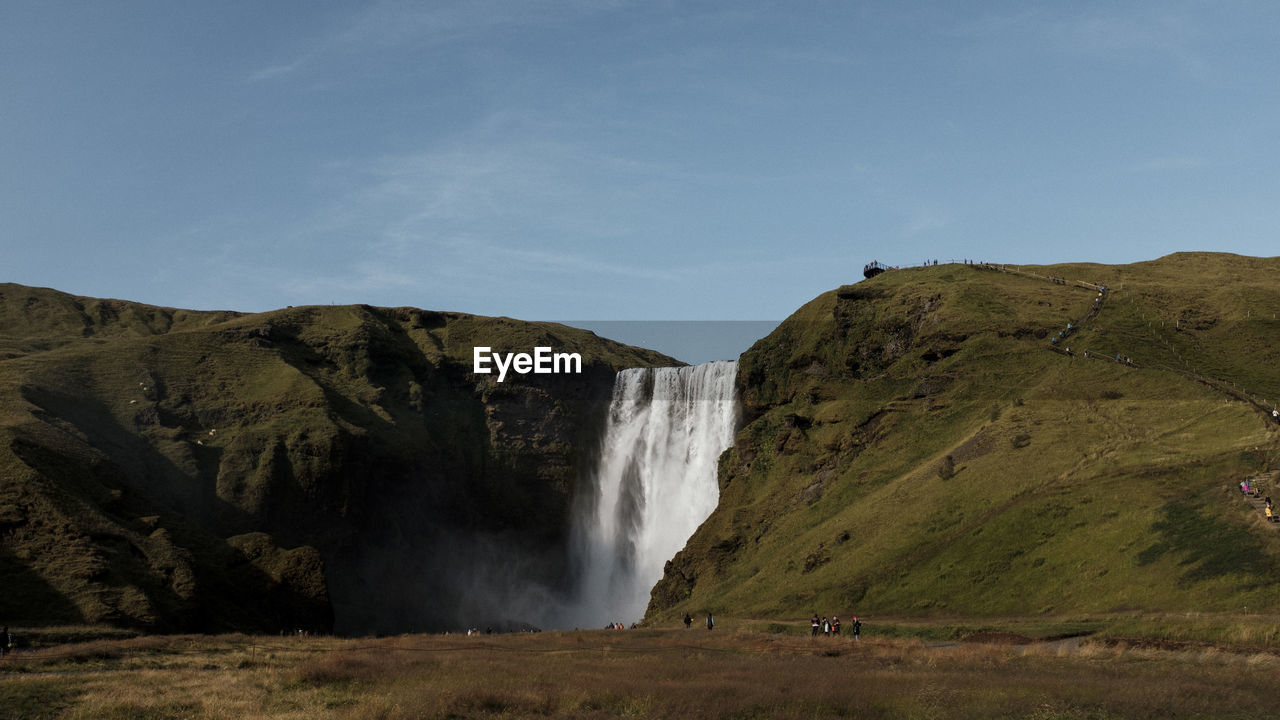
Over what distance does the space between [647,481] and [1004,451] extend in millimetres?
52156

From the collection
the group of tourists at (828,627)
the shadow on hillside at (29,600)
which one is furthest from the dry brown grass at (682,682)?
the shadow on hillside at (29,600)

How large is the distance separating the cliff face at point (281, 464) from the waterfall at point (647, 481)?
5774 millimetres

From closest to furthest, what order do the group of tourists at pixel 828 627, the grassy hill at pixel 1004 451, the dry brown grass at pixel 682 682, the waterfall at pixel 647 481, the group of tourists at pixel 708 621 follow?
the dry brown grass at pixel 682 682 → the grassy hill at pixel 1004 451 → the group of tourists at pixel 828 627 → the group of tourists at pixel 708 621 → the waterfall at pixel 647 481

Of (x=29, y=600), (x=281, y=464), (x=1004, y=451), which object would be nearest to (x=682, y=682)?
(x=1004, y=451)

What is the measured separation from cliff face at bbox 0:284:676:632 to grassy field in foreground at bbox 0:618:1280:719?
2994cm

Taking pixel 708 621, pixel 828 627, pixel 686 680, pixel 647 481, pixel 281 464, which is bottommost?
pixel 708 621

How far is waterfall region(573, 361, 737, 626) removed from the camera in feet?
351

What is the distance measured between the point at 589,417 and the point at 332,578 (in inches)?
1486

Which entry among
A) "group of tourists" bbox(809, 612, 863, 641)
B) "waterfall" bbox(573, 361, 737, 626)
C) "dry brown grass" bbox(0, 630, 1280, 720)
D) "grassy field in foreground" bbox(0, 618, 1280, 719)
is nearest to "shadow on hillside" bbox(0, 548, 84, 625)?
"grassy field in foreground" bbox(0, 618, 1280, 719)

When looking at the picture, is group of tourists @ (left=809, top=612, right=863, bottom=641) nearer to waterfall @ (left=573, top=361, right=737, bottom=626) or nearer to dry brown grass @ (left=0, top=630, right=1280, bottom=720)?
dry brown grass @ (left=0, top=630, right=1280, bottom=720)

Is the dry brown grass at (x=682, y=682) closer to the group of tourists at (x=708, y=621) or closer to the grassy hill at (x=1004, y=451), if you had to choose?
the grassy hill at (x=1004, y=451)

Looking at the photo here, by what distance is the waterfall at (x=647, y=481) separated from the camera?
4218 inches

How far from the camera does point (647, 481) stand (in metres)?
115

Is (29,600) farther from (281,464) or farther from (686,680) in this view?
(686,680)
